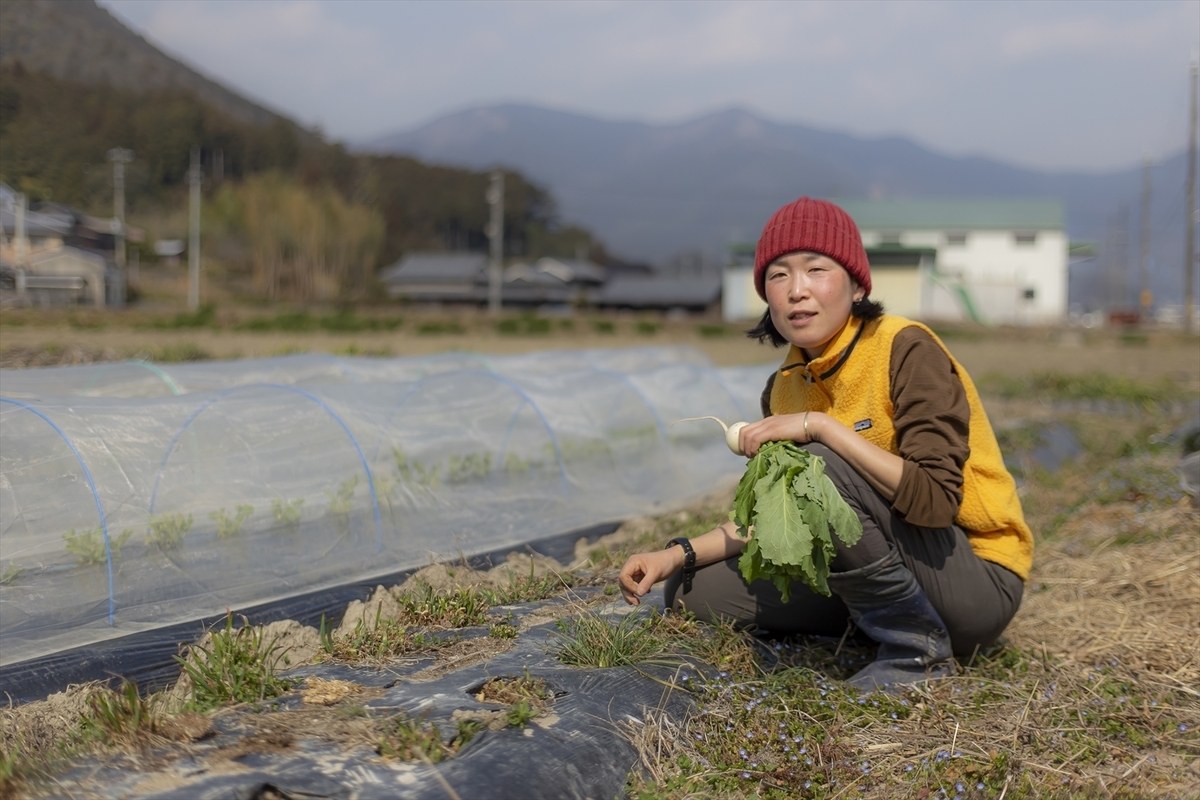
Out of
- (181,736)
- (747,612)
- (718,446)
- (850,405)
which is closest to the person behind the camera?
(181,736)

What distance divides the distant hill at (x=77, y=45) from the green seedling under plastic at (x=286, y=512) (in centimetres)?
276

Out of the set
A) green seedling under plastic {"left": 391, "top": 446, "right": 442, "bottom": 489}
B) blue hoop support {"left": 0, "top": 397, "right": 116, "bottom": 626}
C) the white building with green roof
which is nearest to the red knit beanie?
blue hoop support {"left": 0, "top": 397, "right": 116, "bottom": 626}

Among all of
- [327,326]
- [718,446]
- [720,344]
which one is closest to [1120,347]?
[720,344]

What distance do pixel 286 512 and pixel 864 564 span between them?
255 centimetres

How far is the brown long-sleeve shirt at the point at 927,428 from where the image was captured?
2.06 m

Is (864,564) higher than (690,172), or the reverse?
(690,172)

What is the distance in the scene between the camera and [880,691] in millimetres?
2234

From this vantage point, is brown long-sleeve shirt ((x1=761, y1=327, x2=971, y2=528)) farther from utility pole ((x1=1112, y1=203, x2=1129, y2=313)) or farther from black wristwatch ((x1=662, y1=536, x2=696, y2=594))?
utility pole ((x1=1112, y1=203, x2=1129, y2=313))

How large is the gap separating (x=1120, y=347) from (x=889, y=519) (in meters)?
23.6

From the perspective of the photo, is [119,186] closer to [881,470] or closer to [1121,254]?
[881,470]

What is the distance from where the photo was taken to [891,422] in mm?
2236

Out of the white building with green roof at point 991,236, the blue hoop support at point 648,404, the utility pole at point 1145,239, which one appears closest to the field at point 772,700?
the blue hoop support at point 648,404

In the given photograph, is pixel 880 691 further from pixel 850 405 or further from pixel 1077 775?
pixel 850 405

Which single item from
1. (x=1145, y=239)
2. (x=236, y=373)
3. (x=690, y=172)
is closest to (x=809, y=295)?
(x=236, y=373)
